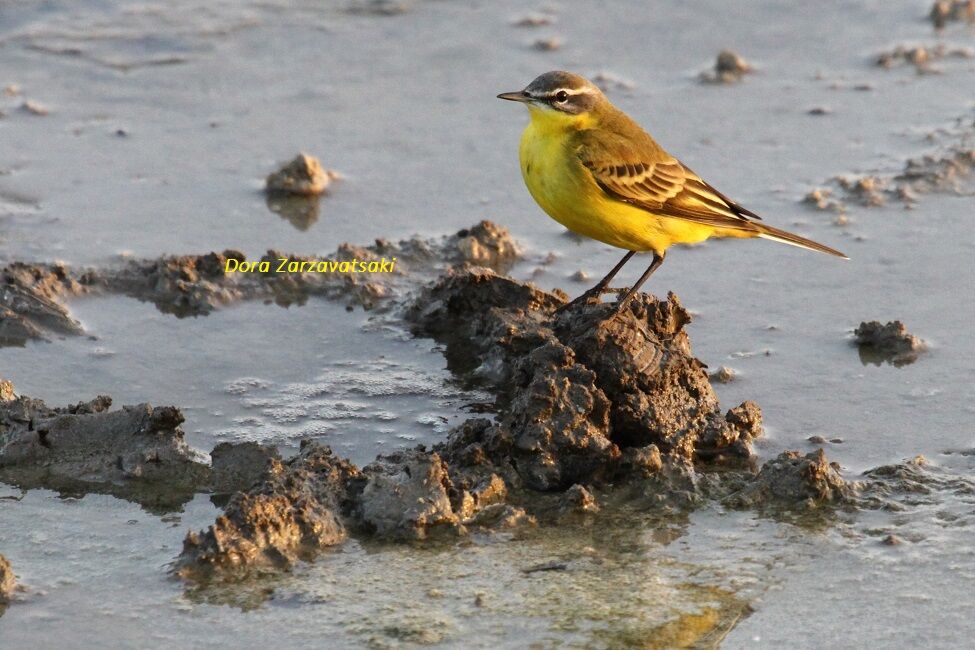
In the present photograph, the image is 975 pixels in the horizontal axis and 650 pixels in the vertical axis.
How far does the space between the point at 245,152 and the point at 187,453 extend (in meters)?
4.65

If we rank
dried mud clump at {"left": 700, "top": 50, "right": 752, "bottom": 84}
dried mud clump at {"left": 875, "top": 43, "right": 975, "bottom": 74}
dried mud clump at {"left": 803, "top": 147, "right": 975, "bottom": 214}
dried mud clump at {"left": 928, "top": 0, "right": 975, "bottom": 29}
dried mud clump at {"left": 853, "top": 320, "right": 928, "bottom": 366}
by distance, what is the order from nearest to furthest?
dried mud clump at {"left": 853, "top": 320, "right": 928, "bottom": 366} < dried mud clump at {"left": 803, "top": 147, "right": 975, "bottom": 214} < dried mud clump at {"left": 700, "top": 50, "right": 752, "bottom": 84} < dried mud clump at {"left": 875, "top": 43, "right": 975, "bottom": 74} < dried mud clump at {"left": 928, "top": 0, "right": 975, "bottom": 29}

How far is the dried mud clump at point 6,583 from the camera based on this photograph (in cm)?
601

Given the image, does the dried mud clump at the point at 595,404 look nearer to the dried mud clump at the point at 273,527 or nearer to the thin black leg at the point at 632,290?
the thin black leg at the point at 632,290

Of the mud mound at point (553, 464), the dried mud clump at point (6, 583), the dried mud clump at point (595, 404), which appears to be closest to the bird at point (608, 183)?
the dried mud clump at point (595, 404)

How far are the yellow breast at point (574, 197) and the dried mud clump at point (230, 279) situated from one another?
4.85 feet

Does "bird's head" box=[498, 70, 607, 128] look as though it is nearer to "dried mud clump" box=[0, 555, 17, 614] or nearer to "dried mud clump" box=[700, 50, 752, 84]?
"dried mud clump" box=[0, 555, 17, 614]

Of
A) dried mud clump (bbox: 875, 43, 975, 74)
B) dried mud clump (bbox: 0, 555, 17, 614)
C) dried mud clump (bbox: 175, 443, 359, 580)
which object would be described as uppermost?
dried mud clump (bbox: 875, 43, 975, 74)

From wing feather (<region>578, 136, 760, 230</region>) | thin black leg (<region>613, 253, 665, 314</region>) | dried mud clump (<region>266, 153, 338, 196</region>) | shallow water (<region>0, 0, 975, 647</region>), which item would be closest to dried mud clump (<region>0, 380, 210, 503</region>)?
shallow water (<region>0, 0, 975, 647</region>)

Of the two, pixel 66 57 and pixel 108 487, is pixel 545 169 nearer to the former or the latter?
pixel 108 487

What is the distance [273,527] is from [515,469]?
4.34 feet

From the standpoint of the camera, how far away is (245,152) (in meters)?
11.5

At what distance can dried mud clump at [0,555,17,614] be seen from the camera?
6.01 m

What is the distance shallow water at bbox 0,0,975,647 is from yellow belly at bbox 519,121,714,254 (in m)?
0.85

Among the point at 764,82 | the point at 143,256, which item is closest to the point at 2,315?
the point at 143,256
